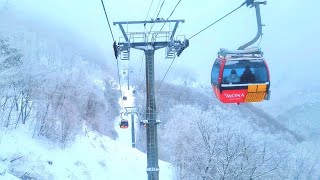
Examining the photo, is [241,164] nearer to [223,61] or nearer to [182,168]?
[182,168]

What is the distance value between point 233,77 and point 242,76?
25cm

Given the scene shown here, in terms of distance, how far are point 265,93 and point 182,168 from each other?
23.8 metres

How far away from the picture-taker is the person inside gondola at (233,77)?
33.5ft

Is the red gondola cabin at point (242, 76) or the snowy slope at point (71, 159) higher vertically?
the red gondola cabin at point (242, 76)

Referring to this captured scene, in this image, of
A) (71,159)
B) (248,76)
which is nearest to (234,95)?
(248,76)

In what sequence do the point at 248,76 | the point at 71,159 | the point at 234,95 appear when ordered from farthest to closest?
the point at 71,159, the point at 248,76, the point at 234,95

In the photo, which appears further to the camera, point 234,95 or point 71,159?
point 71,159

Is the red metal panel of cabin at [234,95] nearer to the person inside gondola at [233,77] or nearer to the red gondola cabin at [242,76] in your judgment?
the red gondola cabin at [242,76]

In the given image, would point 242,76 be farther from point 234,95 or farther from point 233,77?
point 234,95

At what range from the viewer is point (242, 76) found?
10.3 metres

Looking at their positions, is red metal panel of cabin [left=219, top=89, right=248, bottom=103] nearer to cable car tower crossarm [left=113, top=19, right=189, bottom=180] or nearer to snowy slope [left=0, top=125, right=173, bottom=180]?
cable car tower crossarm [left=113, top=19, right=189, bottom=180]

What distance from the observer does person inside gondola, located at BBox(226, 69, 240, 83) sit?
1020 cm

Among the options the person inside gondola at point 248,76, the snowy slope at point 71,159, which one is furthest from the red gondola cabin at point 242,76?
the snowy slope at point 71,159

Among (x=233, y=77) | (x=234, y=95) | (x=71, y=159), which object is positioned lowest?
(x=71, y=159)
